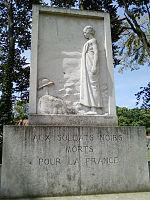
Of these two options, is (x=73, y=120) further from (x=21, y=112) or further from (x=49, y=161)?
(x=21, y=112)

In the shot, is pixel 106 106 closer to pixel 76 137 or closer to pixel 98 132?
pixel 98 132

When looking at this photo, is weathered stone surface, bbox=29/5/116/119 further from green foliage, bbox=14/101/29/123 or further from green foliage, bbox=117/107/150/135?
green foliage, bbox=117/107/150/135

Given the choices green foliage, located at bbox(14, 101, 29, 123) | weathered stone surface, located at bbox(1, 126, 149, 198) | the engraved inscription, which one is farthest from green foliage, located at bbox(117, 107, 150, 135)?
the engraved inscription

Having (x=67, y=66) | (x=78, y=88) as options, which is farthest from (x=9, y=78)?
(x=78, y=88)

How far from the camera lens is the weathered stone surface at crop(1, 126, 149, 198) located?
4.66m

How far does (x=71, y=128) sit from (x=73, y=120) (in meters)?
0.49

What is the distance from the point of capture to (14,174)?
4637mm

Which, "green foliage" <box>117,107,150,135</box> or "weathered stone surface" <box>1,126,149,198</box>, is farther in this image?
"green foliage" <box>117,107,150,135</box>

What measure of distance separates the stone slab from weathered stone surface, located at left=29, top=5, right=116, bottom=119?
192 millimetres

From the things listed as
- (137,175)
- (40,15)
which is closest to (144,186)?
(137,175)

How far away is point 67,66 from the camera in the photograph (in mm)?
6227

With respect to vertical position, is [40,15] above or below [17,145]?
above

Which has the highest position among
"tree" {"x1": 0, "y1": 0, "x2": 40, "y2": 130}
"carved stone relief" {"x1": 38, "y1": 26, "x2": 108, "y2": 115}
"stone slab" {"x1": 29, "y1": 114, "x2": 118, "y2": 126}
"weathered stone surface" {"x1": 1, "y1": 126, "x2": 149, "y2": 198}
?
"tree" {"x1": 0, "y1": 0, "x2": 40, "y2": 130}

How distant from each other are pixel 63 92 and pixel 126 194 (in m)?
3.22
